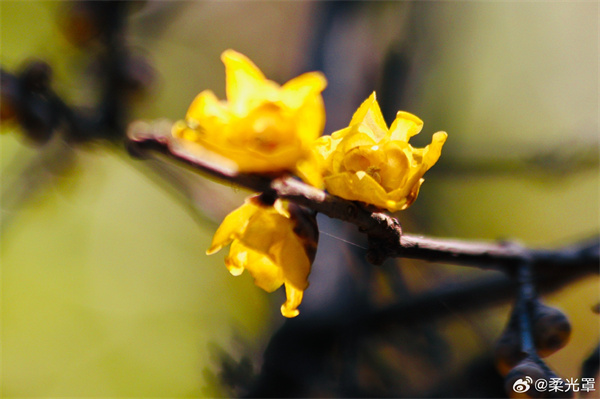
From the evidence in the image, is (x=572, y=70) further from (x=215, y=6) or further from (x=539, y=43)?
(x=215, y=6)

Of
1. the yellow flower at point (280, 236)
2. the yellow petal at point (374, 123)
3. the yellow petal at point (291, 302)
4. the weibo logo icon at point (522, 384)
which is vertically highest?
the yellow petal at point (374, 123)

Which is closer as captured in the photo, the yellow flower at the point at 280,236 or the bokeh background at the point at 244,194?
the yellow flower at the point at 280,236

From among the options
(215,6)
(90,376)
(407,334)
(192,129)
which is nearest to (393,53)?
(407,334)

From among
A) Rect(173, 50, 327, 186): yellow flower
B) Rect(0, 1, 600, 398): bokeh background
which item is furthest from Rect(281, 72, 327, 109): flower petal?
Rect(0, 1, 600, 398): bokeh background

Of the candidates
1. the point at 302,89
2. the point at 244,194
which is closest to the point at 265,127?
the point at 302,89

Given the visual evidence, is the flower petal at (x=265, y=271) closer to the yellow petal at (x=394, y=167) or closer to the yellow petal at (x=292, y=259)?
the yellow petal at (x=292, y=259)

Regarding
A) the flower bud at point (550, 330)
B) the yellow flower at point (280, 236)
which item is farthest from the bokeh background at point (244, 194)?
the yellow flower at point (280, 236)

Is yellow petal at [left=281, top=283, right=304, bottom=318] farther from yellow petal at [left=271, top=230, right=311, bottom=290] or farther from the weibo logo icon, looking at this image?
the weibo logo icon
